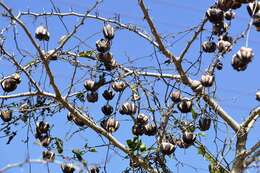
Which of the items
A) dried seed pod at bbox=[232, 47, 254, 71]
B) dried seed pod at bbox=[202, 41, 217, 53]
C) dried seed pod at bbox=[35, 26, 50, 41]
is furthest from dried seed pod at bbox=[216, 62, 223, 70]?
dried seed pod at bbox=[35, 26, 50, 41]

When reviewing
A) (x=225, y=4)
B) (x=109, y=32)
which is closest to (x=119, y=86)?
(x=109, y=32)

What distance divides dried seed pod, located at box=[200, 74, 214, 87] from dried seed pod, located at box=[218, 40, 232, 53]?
0.18 m

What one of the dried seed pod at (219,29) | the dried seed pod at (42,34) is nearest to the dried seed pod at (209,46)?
the dried seed pod at (219,29)

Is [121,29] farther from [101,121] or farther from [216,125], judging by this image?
[216,125]

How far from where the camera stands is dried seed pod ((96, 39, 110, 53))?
353cm

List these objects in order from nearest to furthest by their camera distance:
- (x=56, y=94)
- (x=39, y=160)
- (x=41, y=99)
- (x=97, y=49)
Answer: (x=39, y=160) → (x=56, y=94) → (x=97, y=49) → (x=41, y=99)

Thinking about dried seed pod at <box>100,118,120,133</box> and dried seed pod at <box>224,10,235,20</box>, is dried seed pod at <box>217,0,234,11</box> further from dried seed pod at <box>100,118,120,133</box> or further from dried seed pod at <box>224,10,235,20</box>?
dried seed pod at <box>100,118,120,133</box>

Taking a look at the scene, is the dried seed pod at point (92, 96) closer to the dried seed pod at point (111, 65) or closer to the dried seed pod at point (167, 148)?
the dried seed pod at point (111, 65)

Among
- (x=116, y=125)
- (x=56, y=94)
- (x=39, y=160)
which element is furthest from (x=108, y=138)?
(x=39, y=160)

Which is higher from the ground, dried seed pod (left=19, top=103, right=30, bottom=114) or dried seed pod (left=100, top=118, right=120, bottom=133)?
dried seed pod (left=19, top=103, right=30, bottom=114)

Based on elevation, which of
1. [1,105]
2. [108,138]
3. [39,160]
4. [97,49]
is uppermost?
[97,49]

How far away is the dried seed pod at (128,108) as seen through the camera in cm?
348

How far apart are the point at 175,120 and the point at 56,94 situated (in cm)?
81

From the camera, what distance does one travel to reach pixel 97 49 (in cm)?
357
